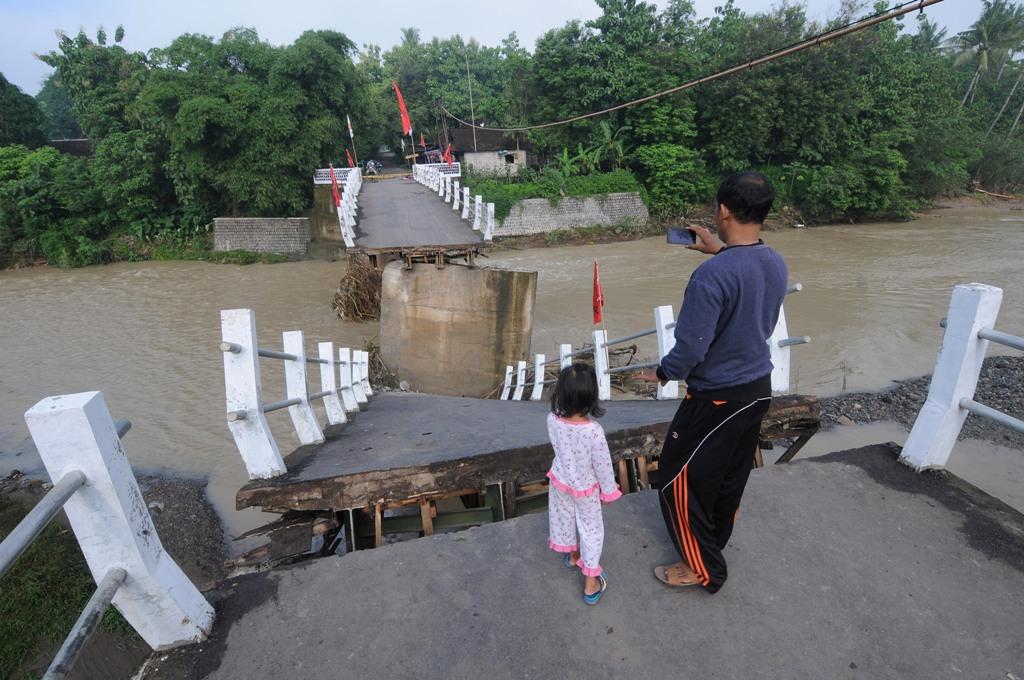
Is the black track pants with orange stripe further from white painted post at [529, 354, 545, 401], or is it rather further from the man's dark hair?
white painted post at [529, 354, 545, 401]

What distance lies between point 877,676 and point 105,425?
8.43ft

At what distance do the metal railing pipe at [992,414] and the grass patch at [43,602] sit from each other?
5381 mm

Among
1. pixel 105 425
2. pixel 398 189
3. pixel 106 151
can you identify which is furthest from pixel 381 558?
pixel 106 151

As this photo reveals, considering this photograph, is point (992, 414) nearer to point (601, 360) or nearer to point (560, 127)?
point (601, 360)

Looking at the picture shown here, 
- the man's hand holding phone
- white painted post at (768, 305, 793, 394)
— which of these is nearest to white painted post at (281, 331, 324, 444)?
the man's hand holding phone

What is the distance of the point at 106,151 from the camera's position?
23.9m

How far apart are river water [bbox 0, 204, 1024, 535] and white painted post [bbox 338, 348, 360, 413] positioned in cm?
238

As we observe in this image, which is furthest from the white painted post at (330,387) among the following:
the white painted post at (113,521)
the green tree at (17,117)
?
the green tree at (17,117)

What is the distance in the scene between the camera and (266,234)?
76.1 feet

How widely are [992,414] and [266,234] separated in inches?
989

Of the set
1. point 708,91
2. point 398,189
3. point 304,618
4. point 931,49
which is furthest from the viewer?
point 931,49

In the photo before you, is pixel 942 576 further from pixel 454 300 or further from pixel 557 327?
pixel 557 327

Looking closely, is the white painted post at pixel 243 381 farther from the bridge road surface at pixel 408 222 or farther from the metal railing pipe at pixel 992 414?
the bridge road surface at pixel 408 222

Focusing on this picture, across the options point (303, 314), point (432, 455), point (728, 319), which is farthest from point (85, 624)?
point (303, 314)
